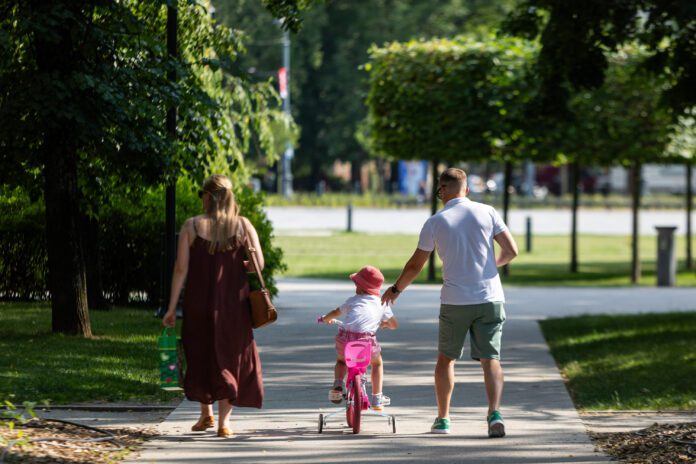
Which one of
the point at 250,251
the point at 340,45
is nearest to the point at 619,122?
the point at 250,251

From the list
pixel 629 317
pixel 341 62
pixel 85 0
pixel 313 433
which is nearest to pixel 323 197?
pixel 341 62

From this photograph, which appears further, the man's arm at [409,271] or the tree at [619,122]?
the tree at [619,122]

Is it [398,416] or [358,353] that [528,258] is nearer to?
[398,416]

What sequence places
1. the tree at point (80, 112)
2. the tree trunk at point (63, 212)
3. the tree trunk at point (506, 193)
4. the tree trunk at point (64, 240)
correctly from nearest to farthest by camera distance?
1. the tree at point (80, 112)
2. the tree trunk at point (63, 212)
3. the tree trunk at point (64, 240)
4. the tree trunk at point (506, 193)

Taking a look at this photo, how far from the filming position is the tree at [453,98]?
24.8 meters

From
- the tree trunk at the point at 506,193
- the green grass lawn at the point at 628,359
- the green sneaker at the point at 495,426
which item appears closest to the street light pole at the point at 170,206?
the green grass lawn at the point at 628,359

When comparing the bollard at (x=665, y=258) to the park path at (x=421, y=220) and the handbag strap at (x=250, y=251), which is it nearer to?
the handbag strap at (x=250, y=251)

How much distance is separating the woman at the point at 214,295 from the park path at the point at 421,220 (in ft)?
107

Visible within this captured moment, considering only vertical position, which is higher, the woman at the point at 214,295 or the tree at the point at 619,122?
the tree at the point at 619,122

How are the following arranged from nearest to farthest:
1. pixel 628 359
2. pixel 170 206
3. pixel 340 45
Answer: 1. pixel 628 359
2. pixel 170 206
3. pixel 340 45

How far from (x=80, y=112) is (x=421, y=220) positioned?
123 feet

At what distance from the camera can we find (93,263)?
634 inches

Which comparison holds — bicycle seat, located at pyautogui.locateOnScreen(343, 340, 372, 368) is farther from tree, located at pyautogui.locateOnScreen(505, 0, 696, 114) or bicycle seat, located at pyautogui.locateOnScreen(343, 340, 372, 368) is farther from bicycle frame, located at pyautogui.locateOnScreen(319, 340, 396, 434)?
tree, located at pyautogui.locateOnScreen(505, 0, 696, 114)

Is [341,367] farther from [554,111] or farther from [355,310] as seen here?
[554,111]
